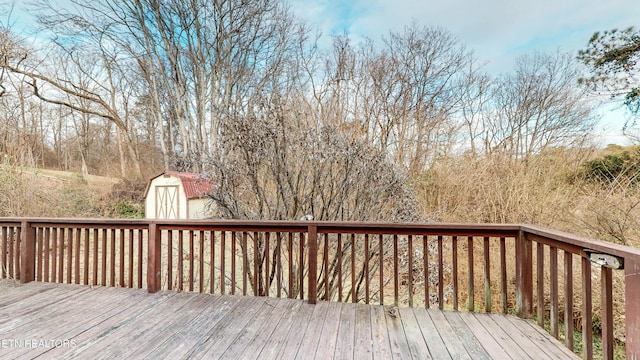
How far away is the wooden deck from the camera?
71.2 inches

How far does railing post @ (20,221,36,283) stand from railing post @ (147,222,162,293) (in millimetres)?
1636

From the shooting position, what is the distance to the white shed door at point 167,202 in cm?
895

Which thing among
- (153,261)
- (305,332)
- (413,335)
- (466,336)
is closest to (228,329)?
(305,332)

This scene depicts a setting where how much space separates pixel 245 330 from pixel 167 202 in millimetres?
8263

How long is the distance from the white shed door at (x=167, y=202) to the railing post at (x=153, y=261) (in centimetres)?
669

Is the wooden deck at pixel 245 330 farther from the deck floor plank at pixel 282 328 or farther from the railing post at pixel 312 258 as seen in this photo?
the railing post at pixel 312 258

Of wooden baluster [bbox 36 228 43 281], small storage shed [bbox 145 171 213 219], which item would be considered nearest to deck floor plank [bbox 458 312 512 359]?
wooden baluster [bbox 36 228 43 281]

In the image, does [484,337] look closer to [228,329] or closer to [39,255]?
[228,329]

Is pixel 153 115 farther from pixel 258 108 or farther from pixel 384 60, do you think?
pixel 258 108

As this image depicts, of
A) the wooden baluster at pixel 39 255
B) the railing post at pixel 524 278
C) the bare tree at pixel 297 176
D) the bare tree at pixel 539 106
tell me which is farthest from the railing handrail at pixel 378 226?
the bare tree at pixel 539 106

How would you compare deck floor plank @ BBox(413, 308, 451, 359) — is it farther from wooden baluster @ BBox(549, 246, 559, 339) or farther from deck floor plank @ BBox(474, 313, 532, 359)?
wooden baluster @ BBox(549, 246, 559, 339)

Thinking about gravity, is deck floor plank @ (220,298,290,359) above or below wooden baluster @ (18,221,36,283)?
below

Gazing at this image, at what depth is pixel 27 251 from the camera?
3195mm

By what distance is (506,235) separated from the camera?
7.77 feet
